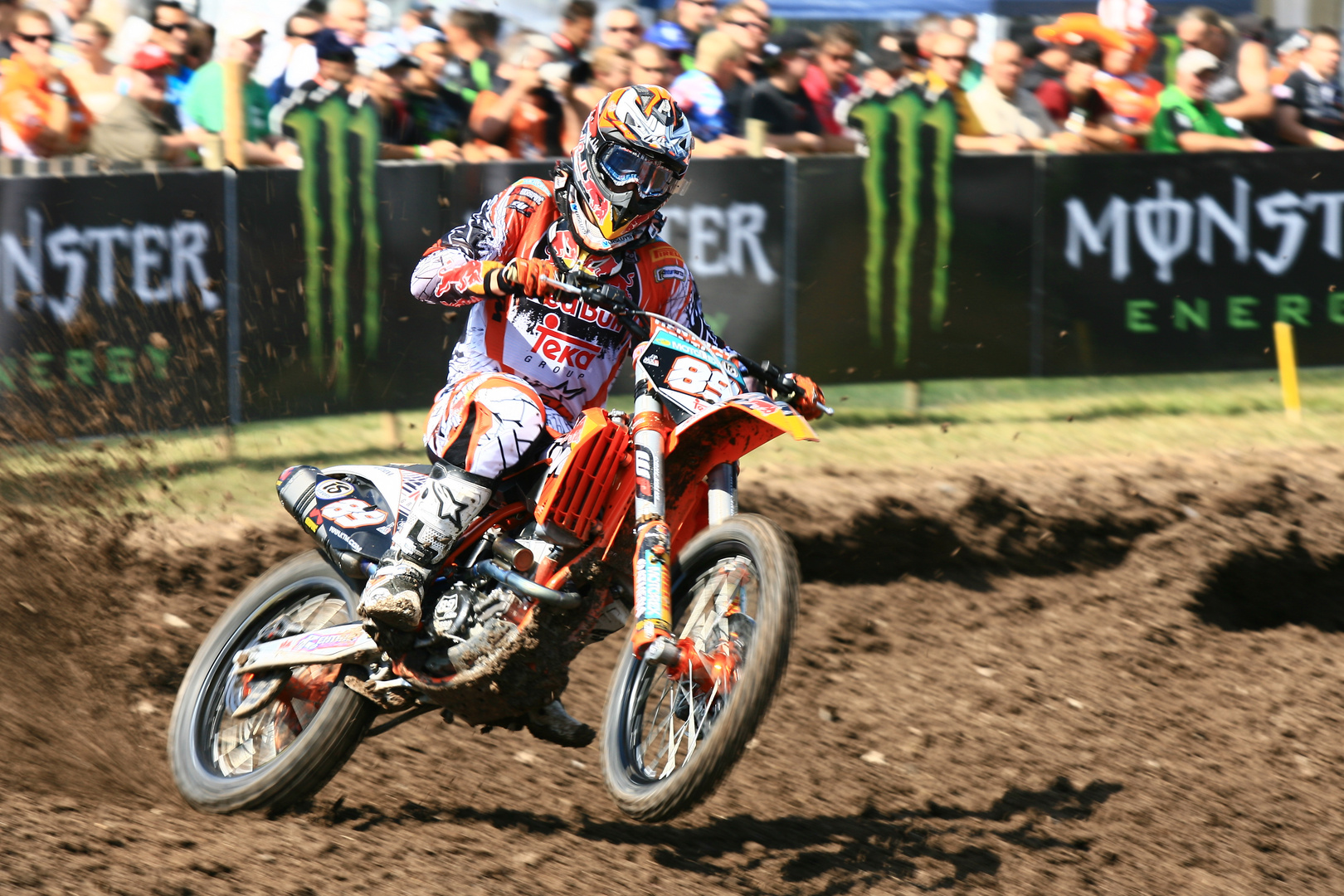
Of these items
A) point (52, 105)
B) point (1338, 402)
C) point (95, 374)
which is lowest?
point (1338, 402)

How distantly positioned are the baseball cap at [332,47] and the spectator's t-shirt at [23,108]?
153 centimetres

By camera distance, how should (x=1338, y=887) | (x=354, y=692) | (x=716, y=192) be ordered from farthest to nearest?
(x=716, y=192)
(x=354, y=692)
(x=1338, y=887)

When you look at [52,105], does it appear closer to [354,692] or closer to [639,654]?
[354,692]

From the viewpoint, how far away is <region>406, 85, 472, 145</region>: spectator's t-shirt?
8.92 meters

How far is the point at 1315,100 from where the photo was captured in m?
10.9

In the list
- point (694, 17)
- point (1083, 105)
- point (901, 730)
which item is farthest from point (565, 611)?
point (1083, 105)

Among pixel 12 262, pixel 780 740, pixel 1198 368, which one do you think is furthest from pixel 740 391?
pixel 1198 368

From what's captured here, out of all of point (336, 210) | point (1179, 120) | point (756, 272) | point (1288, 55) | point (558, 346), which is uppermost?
point (1288, 55)

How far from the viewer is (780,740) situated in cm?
549

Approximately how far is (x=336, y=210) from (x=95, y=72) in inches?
63.7

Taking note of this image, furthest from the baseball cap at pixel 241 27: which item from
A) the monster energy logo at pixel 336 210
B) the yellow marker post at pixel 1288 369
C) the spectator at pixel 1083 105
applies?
the yellow marker post at pixel 1288 369

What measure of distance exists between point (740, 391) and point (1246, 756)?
8.80ft

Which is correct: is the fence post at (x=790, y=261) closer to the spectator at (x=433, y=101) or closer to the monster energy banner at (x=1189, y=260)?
the monster energy banner at (x=1189, y=260)

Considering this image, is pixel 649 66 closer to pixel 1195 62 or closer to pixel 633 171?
pixel 1195 62
